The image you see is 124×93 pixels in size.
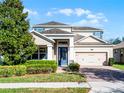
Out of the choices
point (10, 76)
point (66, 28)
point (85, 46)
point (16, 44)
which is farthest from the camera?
point (66, 28)

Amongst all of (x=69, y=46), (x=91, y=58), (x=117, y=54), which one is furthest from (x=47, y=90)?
(x=117, y=54)

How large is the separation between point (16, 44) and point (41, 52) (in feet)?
28.8

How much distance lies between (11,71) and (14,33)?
4079 mm

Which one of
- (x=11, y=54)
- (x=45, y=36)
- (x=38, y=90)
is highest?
(x=45, y=36)

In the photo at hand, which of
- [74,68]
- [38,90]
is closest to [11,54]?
[74,68]

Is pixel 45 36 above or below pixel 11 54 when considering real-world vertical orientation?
above

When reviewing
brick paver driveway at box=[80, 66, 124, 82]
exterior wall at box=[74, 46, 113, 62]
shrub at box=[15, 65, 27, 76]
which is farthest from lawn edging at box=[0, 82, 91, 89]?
exterior wall at box=[74, 46, 113, 62]

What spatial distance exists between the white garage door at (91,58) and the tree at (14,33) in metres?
16.4

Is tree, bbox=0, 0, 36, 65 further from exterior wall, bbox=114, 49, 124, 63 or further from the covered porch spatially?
exterior wall, bbox=114, 49, 124, 63

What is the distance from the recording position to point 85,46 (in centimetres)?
4006

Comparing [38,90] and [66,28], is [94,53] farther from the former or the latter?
[38,90]

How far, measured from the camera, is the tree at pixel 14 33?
2377 centimetres

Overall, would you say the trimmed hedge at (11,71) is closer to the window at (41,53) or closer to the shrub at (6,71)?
the shrub at (6,71)

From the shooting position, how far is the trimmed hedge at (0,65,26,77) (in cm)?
2150
